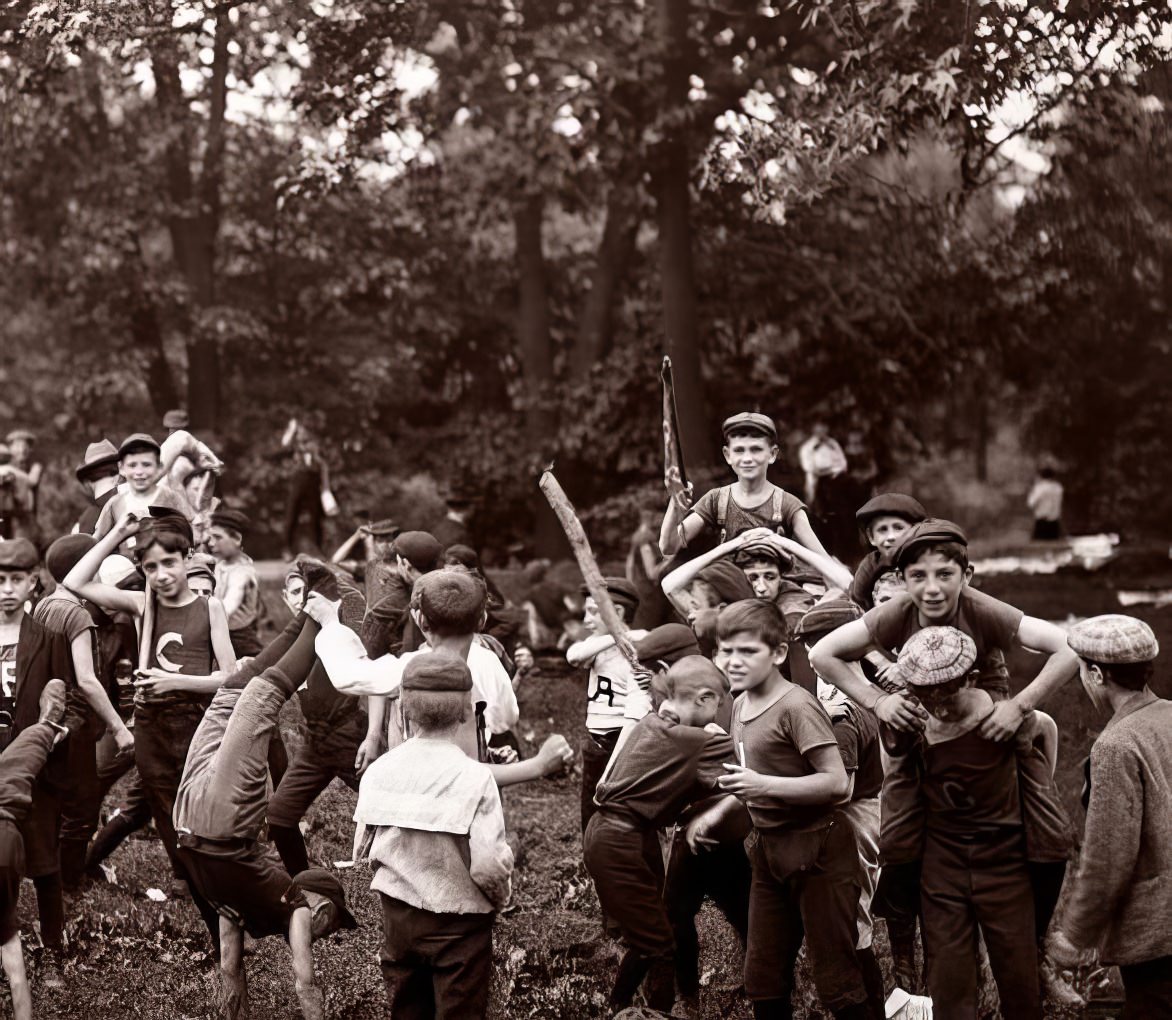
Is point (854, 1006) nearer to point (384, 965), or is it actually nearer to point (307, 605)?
point (384, 965)

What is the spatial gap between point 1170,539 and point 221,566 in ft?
83.7

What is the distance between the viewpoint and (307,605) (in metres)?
5.60

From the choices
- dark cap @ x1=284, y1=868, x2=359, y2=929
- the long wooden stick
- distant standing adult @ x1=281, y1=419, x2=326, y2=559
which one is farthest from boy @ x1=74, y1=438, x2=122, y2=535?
distant standing adult @ x1=281, y1=419, x2=326, y2=559

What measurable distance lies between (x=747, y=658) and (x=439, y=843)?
1.25m

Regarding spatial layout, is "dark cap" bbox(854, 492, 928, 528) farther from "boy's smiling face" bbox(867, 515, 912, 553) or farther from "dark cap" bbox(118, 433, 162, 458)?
"dark cap" bbox(118, 433, 162, 458)

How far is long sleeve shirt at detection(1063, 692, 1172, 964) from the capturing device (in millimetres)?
4703

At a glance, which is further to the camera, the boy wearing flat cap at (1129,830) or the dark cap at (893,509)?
the dark cap at (893,509)

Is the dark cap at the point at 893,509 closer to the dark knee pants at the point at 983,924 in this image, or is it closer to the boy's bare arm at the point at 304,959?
the dark knee pants at the point at 983,924

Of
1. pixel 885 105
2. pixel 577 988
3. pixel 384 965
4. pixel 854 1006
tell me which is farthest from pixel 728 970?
pixel 885 105

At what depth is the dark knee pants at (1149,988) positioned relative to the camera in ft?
15.8

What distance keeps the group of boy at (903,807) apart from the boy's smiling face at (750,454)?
54.2 inches

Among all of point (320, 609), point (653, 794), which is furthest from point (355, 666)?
point (653, 794)

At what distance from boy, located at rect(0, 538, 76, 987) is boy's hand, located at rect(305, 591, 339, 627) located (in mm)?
1523

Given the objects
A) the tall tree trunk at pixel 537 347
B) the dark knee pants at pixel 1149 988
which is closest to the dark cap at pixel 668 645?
the dark knee pants at pixel 1149 988
